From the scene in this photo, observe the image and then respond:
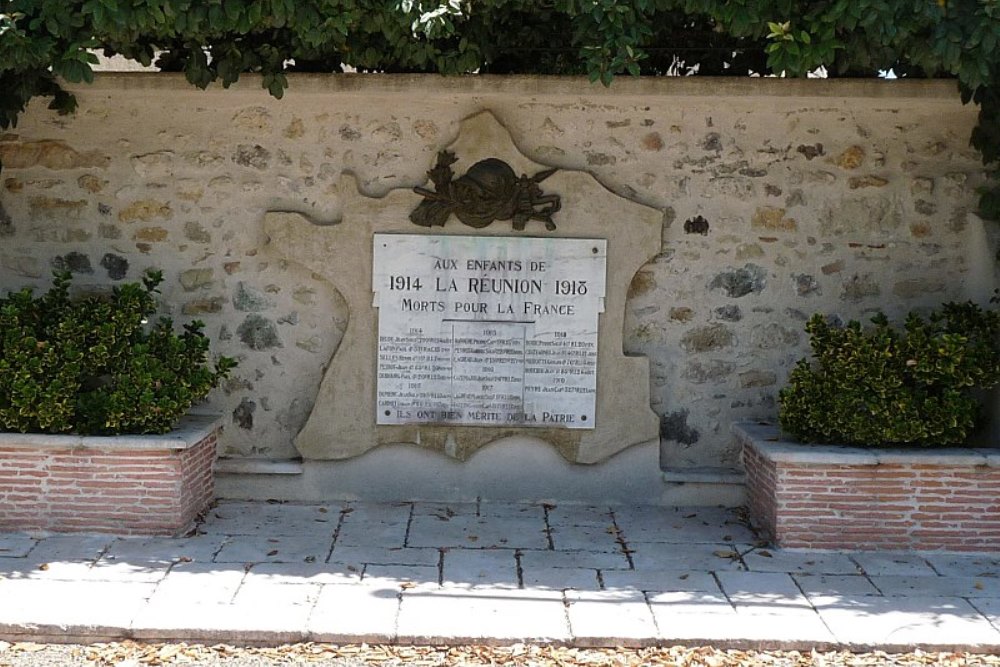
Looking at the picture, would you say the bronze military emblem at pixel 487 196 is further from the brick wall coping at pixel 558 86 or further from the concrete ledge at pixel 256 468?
the concrete ledge at pixel 256 468

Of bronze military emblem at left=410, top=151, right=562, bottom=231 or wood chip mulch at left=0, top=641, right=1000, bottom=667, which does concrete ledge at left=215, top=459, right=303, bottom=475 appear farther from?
wood chip mulch at left=0, top=641, right=1000, bottom=667

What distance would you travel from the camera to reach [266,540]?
6.14 metres

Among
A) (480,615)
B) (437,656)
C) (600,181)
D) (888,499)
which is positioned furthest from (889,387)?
(437,656)

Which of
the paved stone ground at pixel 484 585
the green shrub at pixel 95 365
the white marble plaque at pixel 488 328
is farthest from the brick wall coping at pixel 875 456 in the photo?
the green shrub at pixel 95 365

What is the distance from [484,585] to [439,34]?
2697 millimetres

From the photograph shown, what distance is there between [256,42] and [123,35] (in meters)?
0.96

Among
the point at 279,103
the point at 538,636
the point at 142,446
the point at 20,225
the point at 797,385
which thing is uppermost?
the point at 279,103

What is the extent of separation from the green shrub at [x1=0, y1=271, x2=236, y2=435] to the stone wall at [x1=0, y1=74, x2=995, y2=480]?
45cm

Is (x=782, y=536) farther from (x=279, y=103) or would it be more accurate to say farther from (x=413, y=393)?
(x=279, y=103)

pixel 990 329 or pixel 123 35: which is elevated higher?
pixel 123 35

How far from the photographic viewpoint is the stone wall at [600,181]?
6762 millimetres

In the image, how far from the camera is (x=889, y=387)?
6.14 meters

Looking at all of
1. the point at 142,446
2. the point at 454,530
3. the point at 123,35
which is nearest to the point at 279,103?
the point at 123,35

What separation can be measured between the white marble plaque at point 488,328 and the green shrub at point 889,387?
126 cm
